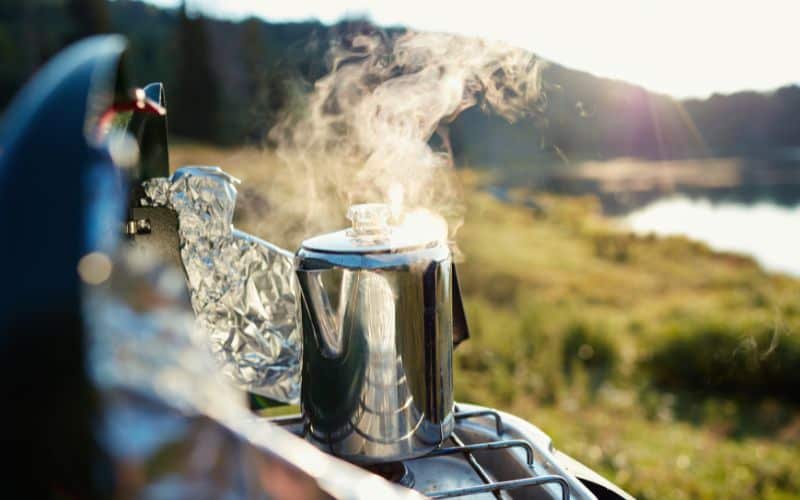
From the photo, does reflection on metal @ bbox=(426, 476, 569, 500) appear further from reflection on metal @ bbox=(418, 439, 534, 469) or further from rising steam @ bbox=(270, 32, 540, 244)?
rising steam @ bbox=(270, 32, 540, 244)

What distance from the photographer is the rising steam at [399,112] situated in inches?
61.5

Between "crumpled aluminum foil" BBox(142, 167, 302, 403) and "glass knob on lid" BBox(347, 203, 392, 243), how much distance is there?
18cm

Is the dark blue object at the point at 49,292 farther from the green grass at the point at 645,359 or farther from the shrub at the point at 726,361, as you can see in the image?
the shrub at the point at 726,361

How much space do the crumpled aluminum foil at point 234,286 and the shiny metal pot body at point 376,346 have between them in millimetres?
157

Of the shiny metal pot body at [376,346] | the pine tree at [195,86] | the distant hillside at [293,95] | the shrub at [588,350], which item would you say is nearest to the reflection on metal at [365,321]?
the shiny metal pot body at [376,346]

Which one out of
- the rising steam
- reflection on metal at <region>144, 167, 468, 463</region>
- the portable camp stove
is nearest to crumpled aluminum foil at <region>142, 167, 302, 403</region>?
reflection on metal at <region>144, 167, 468, 463</region>

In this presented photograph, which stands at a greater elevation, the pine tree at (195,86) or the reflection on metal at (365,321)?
the pine tree at (195,86)

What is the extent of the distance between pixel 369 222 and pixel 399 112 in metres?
0.65

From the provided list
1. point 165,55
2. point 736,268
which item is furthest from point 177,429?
point 165,55

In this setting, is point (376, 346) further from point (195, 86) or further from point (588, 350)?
point (195, 86)

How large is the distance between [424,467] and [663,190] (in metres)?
11.9

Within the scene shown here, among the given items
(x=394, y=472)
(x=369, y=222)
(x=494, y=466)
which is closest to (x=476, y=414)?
(x=494, y=466)

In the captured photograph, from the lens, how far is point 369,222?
3.54ft

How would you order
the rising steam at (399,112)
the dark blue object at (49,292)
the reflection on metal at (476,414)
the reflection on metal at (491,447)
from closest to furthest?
the dark blue object at (49,292), the reflection on metal at (491,447), the reflection on metal at (476,414), the rising steam at (399,112)
